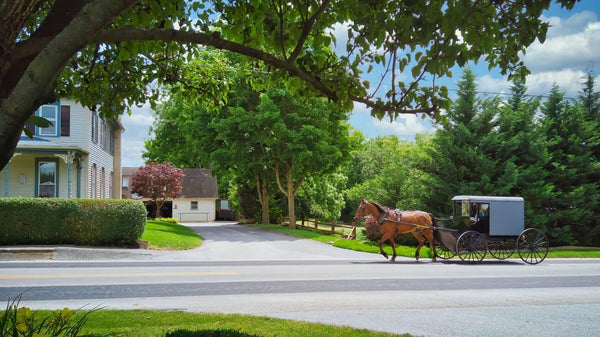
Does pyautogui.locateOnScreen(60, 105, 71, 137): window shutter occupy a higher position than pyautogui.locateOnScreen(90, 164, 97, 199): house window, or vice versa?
pyautogui.locateOnScreen(60, 105, 71, 137): window shutter

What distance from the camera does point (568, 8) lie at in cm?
501

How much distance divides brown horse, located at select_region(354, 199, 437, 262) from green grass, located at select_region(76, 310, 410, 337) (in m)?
10.4

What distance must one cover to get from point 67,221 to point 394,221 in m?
12.1

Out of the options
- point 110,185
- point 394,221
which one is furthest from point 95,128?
point 394,221

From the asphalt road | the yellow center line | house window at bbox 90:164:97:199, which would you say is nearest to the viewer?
the asphalt road

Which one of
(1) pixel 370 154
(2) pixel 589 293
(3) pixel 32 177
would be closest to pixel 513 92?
(2) pixel 589 293

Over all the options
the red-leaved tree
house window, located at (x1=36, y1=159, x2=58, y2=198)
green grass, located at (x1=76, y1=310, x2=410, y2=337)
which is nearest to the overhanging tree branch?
green grass, located at (x1=76, y1=310, x2=410, y2=337)

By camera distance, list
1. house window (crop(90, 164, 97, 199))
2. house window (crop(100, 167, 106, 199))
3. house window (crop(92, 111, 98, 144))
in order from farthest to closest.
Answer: house window (crop(100, 167, 106, 199)) → house window (crop(90, 164, 97, 199)) → house window (crop(92, 111, 98, 144))

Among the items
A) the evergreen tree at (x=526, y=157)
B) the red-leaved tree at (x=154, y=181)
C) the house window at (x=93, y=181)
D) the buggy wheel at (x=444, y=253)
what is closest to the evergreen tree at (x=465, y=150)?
the evergreen tree at (x=526, y=157)

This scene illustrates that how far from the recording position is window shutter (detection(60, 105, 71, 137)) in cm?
2739

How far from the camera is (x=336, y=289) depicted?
1137cm

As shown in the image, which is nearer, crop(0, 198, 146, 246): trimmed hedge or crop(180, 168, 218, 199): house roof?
crop(0, 198, 146, 246): trimmed hedge

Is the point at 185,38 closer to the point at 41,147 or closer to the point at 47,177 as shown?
the point at 41,147

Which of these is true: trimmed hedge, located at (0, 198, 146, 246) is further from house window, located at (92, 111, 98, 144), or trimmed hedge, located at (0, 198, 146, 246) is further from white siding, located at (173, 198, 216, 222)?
white siding, located at (173, 198, 216, 222)
